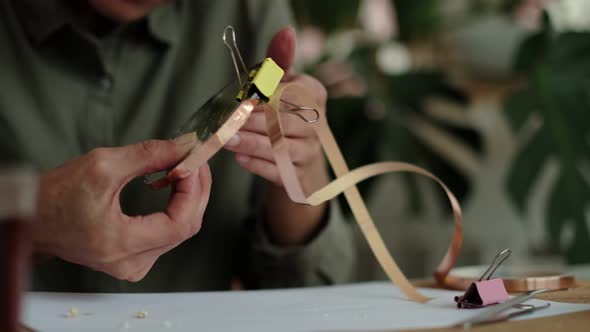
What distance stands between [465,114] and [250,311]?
0.92 m

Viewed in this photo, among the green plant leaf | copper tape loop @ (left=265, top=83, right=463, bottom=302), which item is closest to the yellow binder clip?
copper tape loop @ (left=265, top=83, right=463, bottom=302)

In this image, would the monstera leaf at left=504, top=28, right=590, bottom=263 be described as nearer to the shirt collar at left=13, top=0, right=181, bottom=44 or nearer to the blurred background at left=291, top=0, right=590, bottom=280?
the blurred background at left=291, top=0, right=590, bottom=280

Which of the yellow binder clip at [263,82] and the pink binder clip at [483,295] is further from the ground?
the yellow binder clip at [263,82]

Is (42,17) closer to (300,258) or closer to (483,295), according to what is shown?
(300,258)

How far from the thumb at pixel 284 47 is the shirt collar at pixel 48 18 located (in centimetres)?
24

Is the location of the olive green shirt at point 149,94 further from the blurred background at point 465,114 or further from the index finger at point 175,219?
the blurred background at point 465,114

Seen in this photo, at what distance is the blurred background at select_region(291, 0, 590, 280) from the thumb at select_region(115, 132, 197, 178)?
65cm

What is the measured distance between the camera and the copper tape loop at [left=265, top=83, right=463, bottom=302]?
1.32 ft

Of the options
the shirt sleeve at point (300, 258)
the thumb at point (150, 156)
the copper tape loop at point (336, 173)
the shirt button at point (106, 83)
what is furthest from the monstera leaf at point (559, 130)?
the thumb at point (150, 156)

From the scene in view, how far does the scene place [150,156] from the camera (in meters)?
0.34

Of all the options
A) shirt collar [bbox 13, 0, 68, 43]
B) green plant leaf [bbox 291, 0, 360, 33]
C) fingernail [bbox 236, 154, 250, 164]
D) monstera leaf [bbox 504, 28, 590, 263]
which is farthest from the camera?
green plant leaf [bbox 291, 0, 360, 33]

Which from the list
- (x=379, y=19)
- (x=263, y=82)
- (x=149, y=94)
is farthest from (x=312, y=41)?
(x=263, y=82)

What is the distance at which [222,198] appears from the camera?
662 mm

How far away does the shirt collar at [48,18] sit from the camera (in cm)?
62
